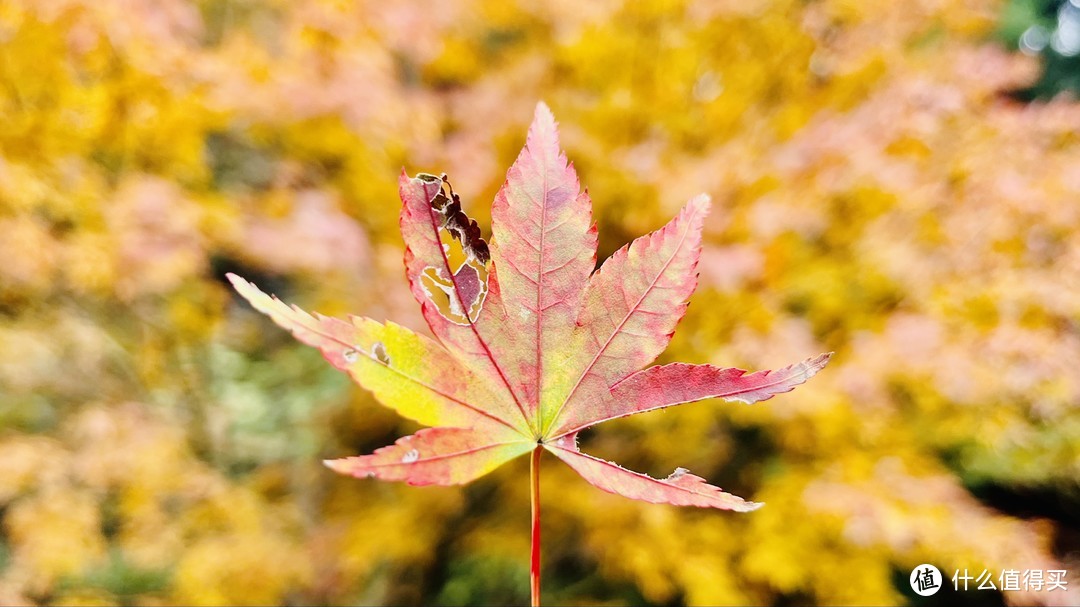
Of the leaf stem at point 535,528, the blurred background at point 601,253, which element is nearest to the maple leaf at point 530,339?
the leaf stem at point 535,528

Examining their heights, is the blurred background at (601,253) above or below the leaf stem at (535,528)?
above

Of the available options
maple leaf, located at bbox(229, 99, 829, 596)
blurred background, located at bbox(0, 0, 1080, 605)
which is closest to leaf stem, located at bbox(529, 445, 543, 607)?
maple leaf, located at bbox(229, 99, 829, 596)

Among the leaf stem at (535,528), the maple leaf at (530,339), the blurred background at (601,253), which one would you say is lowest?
the leaf stem at (535,528)

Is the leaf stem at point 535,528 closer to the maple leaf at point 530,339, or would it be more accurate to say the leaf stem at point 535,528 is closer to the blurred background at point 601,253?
Result: the maple leaf at point 530,339

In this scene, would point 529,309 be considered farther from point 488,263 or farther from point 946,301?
point 946,301

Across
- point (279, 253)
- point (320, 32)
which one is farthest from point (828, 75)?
point (279, 253)

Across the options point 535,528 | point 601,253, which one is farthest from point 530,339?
point 601,253

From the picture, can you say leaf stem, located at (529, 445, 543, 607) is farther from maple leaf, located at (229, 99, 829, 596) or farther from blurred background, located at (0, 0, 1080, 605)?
blurred background, located at (0, 0, 1080, 605)
